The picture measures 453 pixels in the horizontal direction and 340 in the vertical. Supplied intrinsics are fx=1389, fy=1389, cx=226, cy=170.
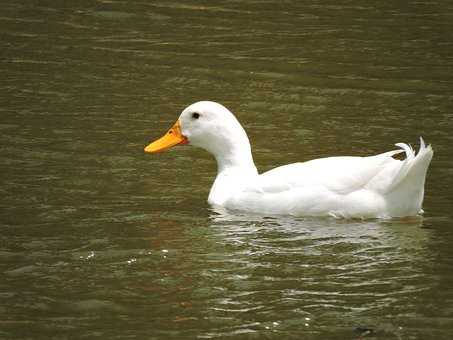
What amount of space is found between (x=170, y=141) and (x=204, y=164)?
0.69 m

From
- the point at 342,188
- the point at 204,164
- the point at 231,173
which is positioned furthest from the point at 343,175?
the point at 204,164

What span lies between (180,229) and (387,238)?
1.50 meters

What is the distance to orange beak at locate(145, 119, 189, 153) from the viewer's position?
11.4 metres

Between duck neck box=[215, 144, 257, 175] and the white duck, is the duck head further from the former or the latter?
the white duck

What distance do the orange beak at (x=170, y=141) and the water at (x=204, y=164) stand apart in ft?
0.79

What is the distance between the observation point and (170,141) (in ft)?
37.6

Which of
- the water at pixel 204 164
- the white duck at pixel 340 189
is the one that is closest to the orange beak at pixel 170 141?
the water at pixel 204 164

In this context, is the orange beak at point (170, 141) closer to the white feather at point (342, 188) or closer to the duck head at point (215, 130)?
the duck head at point (215, 130)

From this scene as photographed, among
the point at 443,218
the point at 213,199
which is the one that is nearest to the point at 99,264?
the point at 213,199

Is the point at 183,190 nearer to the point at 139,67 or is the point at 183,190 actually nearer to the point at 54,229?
the point at 54,229

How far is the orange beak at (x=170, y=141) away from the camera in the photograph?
37.5 feet

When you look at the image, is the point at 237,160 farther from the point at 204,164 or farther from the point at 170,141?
the point at 204,164

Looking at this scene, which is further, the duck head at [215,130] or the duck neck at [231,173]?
the duck head at [215,130]

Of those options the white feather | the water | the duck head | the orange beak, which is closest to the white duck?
the white feather
